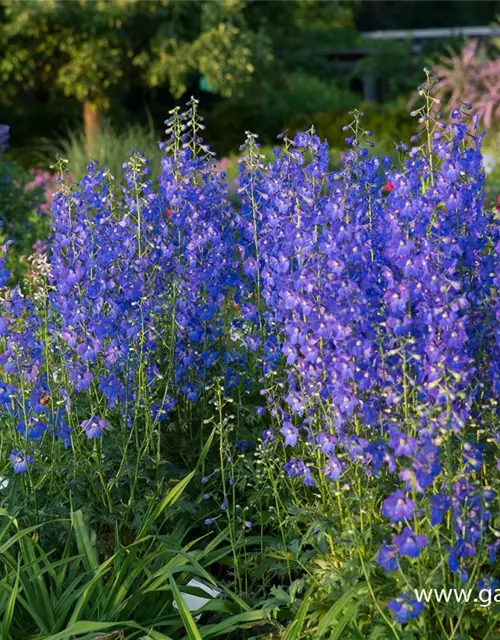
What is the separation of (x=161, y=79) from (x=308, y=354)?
1311 cm

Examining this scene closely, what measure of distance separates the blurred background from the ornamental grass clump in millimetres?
5311

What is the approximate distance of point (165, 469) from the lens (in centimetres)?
424

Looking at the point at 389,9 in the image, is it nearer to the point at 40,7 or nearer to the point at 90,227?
the point at 40,7

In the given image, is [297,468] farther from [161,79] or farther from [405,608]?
[161,79]

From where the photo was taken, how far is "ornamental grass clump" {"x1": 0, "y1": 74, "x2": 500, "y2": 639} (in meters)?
3.06

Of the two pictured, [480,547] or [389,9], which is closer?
[480,547]

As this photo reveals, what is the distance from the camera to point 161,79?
15828mm

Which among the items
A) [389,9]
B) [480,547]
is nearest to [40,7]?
[480,547]

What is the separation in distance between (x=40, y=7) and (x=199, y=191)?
10.9 meters

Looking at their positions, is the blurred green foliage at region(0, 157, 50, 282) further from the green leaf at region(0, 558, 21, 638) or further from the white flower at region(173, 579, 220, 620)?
the green leaf at region(0, 558, 21, 638)

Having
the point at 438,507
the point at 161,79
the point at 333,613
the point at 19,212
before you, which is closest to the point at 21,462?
the point at 333,613

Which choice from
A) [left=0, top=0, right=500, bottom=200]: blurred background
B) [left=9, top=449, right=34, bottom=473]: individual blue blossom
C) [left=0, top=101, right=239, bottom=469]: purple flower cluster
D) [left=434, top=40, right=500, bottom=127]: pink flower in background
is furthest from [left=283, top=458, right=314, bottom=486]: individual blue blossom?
[left=434, top=40, right=500, bottom=127]: pink flower in background

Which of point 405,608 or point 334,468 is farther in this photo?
point 334,468

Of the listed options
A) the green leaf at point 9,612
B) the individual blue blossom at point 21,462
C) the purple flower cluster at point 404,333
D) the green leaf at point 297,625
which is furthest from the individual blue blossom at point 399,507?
the individual blue blossom at point 21,462
